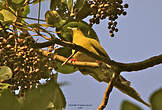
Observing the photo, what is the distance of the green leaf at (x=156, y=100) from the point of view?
0.25 m

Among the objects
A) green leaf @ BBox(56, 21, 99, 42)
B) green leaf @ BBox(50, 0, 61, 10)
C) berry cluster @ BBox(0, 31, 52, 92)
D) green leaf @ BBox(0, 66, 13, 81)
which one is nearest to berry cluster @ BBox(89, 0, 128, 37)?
green leaf @ BBox(56, 21, 99, 42)

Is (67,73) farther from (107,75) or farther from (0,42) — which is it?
(0,42)

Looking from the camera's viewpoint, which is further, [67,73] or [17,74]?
[67,73]

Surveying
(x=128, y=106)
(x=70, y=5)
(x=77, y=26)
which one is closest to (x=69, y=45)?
(x=77, y=26)

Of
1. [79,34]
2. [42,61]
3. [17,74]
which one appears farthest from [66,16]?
[17,74]

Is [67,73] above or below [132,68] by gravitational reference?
below

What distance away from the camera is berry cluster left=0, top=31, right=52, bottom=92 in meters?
0.81

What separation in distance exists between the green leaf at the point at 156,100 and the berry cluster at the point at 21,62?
0.58 m

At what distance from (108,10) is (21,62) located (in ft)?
1.32

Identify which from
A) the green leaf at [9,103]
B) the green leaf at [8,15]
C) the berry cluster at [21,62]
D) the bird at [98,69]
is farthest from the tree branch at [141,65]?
the green leaf at [9,103]

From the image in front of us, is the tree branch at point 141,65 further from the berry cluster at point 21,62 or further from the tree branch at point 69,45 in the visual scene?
the berry cluster at point 21,62

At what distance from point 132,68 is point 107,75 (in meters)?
0.26

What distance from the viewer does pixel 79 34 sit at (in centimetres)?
107

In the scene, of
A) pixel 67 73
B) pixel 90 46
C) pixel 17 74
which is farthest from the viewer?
pixel 67 73
